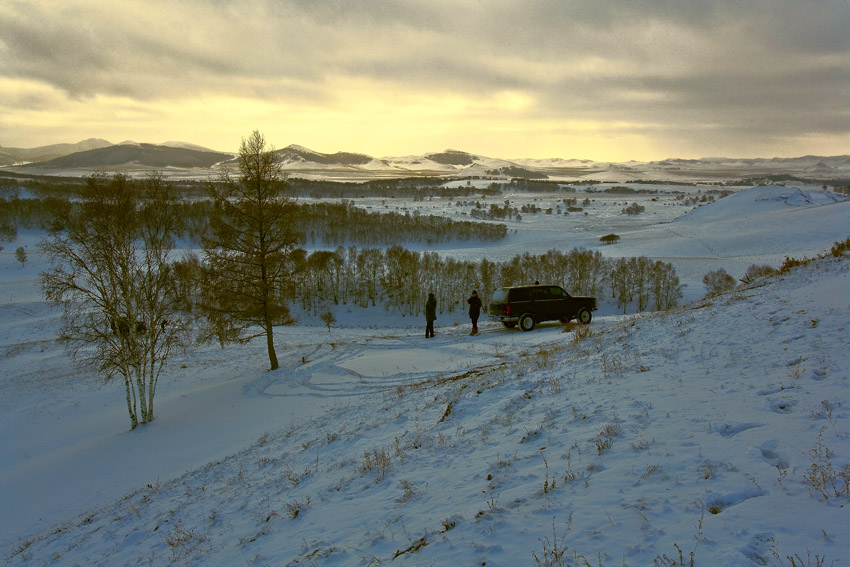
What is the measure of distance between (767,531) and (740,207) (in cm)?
15216

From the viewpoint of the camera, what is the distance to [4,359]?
26.2 metres

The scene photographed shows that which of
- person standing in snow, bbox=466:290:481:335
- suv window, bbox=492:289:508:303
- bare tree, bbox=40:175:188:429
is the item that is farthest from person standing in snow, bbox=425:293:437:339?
bare tree, bbox=40:175:188:429

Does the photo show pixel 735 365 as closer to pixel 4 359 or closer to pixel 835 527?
pixel 835 527

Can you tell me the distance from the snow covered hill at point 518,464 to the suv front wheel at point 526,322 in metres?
5.14

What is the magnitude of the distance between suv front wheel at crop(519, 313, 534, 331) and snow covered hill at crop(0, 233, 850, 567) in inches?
202

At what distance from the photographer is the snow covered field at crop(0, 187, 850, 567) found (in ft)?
12.7

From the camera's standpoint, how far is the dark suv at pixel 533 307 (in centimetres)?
1977

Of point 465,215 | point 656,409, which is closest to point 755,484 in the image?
point 656,409

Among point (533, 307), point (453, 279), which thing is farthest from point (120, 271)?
point (453, 279)

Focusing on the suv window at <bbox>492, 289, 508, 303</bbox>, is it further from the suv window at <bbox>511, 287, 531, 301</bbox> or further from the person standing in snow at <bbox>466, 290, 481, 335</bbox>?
the person standing in snow at <bbox>466, 290, 481, 335</bbox>

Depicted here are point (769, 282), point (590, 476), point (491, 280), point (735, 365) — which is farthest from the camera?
point (491, 280)

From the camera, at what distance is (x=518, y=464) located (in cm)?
546

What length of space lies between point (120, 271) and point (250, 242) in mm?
4778

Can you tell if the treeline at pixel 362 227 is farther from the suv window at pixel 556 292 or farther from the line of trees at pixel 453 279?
the suv window at pixel 556 292
